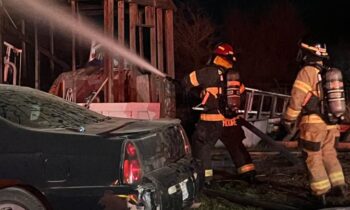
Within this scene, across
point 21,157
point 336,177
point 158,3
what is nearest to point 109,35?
point 158,3

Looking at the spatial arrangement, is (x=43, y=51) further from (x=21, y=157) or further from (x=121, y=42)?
(x=21, y=157)

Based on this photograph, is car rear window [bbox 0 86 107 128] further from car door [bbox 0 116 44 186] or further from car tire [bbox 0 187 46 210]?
car tire [bbox 0 187 46 210]

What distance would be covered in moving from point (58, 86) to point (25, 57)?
1.97 meters

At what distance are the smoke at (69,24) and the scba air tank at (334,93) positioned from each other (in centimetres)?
509

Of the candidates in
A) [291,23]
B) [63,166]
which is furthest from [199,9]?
[63,166]

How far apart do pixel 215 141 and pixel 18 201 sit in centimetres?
376

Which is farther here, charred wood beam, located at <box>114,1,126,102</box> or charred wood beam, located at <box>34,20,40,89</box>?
charred wood beam, located at <box>34,20,40,89</box>

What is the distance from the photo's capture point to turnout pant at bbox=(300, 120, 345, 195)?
6508mm

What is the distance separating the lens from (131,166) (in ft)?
15.3

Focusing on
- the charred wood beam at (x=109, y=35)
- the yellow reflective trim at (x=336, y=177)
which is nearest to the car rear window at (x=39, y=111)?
the yellow reflective trim at (x=336, y=177)

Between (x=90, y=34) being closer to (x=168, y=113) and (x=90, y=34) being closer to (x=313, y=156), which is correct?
(x=168, y=113)

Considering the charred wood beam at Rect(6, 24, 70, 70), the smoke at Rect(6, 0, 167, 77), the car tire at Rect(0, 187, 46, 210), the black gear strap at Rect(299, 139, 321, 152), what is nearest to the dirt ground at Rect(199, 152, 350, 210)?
the black gear strap at Rect(299, 139, 321, 152)

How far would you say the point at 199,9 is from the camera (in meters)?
31.9

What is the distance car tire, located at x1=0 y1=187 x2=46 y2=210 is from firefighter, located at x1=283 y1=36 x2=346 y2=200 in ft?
10.2
